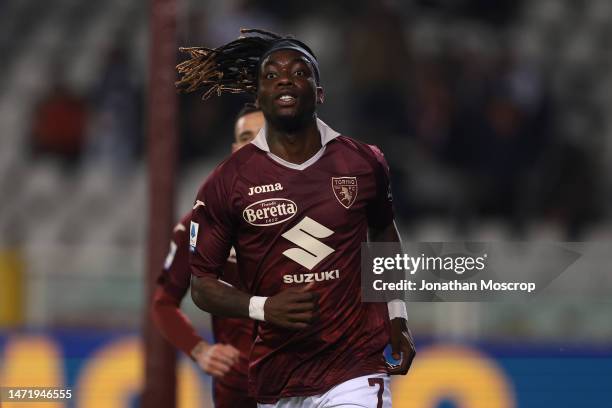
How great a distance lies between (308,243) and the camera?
14.2 ft

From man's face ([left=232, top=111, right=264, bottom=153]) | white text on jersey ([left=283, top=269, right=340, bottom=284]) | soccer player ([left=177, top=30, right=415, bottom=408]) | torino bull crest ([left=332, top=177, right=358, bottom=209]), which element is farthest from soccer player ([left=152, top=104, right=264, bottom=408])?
torino bull crest ([left=332, top=177, right=358, bottom=209])

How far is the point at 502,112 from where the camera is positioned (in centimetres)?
1026

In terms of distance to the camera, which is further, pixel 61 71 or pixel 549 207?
pixel 61 71

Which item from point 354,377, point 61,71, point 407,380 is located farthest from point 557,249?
point 61,71

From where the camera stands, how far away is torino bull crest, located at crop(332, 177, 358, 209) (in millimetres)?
4336

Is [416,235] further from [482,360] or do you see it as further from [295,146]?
[295,146]

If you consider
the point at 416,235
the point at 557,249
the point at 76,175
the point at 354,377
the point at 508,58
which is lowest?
the point at 354,377

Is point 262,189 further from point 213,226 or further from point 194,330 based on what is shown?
point 194,330

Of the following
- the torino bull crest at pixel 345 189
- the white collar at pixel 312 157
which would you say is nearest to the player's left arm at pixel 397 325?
the torino bull crest at pixel 345 189

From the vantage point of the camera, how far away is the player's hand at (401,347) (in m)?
4.36

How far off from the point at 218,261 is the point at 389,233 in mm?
638

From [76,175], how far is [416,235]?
330 centimetres

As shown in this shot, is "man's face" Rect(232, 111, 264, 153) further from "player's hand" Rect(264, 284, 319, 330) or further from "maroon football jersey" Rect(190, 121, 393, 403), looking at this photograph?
"player's hand" Rect(264, 284, 319, 330)

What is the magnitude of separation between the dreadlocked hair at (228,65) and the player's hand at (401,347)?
3.45 ft
